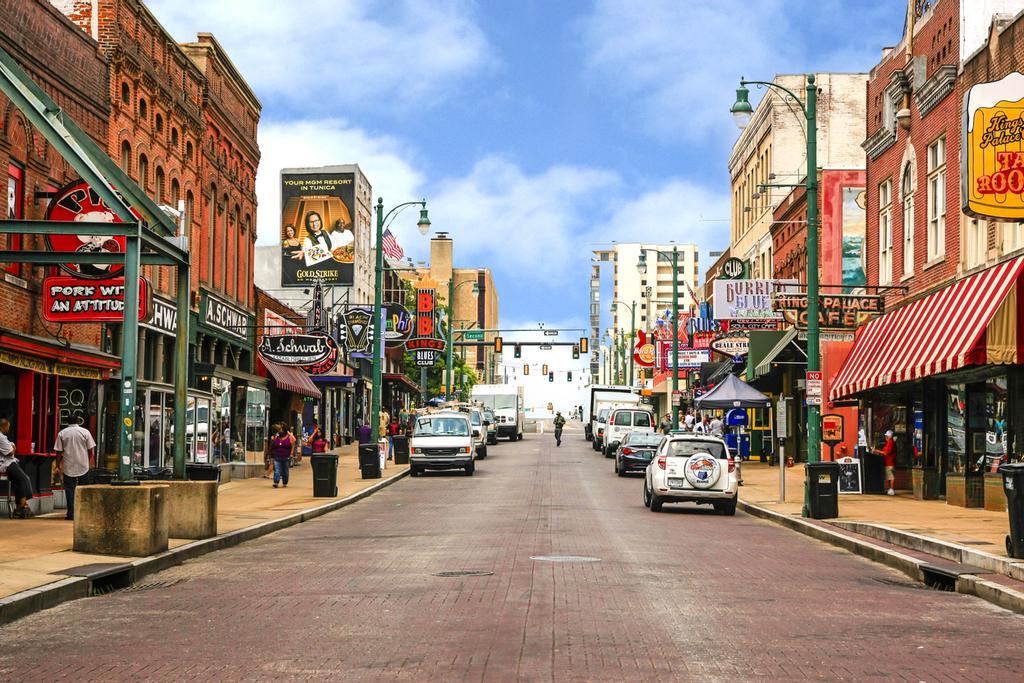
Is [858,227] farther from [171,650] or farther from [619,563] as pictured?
Result: [171,650]

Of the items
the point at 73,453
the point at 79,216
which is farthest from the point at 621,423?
the point at 73,453

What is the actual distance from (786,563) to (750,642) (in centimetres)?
704

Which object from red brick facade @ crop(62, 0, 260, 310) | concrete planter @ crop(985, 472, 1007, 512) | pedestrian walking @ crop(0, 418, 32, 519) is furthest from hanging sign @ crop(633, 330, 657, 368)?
pedestrian walking @ crop(0, 418, 32, 519)

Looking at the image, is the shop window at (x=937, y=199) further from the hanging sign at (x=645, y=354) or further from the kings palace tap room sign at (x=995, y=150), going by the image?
the hanging sign at (x=645, y=354)

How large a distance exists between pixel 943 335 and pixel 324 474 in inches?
535

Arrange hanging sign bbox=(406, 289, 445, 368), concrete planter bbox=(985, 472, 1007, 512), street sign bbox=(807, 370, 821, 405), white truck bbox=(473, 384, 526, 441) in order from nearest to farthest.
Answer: concrete planter bbox=(985, 472, 1007, 512) < street sign bbox=(807, 370, 821, 405) < hanging sign bbox=(406, 289, 445, 368) < white truck bbox=(473, 384, 526, 441)

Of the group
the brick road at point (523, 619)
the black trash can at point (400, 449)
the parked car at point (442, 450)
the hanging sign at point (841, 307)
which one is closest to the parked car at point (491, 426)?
the black trash can at point (400, 449)

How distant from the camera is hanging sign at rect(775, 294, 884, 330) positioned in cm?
3303

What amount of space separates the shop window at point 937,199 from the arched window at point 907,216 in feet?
5.69

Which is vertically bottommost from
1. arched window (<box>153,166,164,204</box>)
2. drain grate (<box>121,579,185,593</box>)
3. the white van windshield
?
drain grate (<box>121,579,185,593</box>)

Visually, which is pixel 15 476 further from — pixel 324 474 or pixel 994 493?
pixel 994 493

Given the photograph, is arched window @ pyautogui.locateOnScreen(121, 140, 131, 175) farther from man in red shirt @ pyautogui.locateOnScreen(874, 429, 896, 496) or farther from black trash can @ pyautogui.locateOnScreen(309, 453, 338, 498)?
man in red shirt @ pyautogui.locateOnScreen(874, 429, 896, 496)

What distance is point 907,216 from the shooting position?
108 ft

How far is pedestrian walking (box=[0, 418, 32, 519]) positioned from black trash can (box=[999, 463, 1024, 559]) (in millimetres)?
15161
